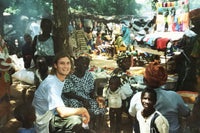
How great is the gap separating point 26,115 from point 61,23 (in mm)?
1239

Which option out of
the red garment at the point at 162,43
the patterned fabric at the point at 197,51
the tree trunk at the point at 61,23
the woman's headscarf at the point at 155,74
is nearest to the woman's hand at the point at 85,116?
the woman's headscarf at the point at 155,74

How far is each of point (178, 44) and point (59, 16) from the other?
1542 mm

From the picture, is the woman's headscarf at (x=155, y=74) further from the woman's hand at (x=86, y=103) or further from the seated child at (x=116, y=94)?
the woman's hand at (x=86, y=103)

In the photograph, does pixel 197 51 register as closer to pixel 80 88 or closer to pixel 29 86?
pixel 80 88

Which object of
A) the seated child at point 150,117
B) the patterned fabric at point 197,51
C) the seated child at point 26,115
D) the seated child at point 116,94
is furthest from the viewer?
the seated child at point 116,94

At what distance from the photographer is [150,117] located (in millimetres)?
1975

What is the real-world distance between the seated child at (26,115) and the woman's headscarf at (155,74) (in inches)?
48.6

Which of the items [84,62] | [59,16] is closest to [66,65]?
[84,62]

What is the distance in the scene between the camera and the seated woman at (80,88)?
2.39 meters

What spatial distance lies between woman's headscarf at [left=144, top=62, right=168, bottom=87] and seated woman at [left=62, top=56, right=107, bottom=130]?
2.30ft

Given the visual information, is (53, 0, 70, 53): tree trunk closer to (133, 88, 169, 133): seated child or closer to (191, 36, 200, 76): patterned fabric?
(133, 88, 169, 133): seated child

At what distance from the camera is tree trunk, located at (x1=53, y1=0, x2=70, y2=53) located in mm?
2676

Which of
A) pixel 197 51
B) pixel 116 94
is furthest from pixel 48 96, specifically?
pixel 197 51

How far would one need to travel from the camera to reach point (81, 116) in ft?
7.46
